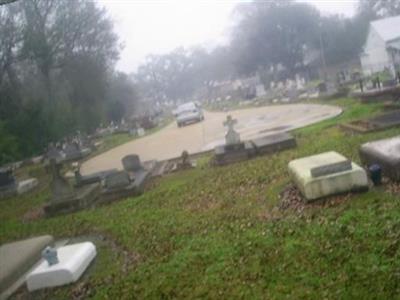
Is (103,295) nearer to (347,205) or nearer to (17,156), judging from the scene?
(347,205)

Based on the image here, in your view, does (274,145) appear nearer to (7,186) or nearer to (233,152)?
(233,152)

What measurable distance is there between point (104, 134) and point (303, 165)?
1175 inches

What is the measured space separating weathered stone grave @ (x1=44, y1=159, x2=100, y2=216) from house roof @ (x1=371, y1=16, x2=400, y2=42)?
37.1 m

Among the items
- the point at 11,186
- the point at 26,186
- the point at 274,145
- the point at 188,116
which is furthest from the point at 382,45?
the point at 11,186

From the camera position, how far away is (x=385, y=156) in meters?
8.11

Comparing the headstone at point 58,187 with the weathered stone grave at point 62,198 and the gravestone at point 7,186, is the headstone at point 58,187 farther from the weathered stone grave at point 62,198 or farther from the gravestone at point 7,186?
the gravestone at point 7,186

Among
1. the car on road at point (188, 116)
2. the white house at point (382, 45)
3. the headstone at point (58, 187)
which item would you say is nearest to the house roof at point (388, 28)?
the white house at point (382, 45)

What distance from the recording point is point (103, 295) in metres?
6.23

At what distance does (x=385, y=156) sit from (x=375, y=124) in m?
5.80

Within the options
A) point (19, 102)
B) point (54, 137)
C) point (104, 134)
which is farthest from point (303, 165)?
point (104, 134)

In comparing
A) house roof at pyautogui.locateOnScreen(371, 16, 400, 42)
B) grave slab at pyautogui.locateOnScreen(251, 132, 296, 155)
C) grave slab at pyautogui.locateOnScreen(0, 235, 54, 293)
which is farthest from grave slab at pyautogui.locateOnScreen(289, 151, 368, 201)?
house roof at pyautogui.locateOnScreen(371, 16, 400, 42)

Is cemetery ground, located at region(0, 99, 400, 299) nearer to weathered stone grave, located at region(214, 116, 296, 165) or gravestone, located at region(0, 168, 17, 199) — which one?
weathered stone grave, located at region(214, 116, 296, 165)

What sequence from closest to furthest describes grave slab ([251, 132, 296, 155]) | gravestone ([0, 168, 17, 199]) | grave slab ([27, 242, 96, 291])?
grave slab ([27, 242, 96, 291])
grave slab ([251, 132, 296, 155])
gravestone ([0, 168, 17, 199])

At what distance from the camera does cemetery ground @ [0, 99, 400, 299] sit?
5.16 metres
